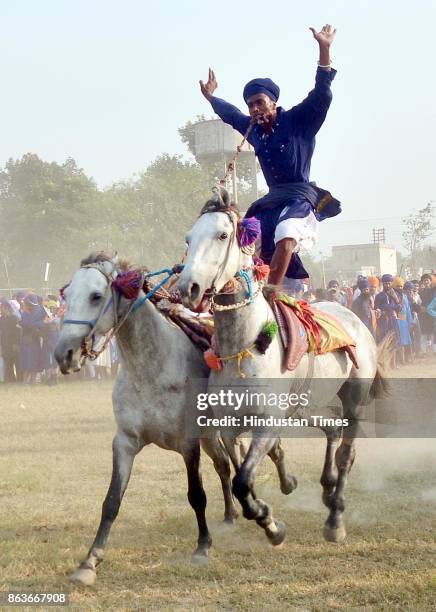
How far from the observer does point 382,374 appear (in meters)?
7.20

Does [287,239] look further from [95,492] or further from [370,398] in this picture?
[95,492]

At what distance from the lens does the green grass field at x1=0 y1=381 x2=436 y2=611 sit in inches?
189

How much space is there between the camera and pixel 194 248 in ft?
15.1

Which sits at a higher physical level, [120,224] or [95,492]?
[120,224]

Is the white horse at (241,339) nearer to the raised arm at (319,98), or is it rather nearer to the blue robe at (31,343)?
the raised arm at (319,98)

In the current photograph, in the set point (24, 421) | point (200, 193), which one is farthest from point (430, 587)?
point (200, 193)

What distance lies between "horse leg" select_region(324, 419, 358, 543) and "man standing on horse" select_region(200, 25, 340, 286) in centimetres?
148

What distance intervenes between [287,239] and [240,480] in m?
1.86

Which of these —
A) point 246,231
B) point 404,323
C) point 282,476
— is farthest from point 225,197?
point 404,323

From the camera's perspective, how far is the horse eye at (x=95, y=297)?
516 cm

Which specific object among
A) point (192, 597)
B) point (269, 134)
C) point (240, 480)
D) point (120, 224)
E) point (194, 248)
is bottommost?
point (192, 597)

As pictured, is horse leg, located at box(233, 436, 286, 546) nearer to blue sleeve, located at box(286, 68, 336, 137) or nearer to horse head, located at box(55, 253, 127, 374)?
horse head, located at box(55, 253, 127, 374)

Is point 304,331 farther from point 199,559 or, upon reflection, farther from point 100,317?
point 199,559

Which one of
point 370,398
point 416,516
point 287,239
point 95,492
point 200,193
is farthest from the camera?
point 200,193
